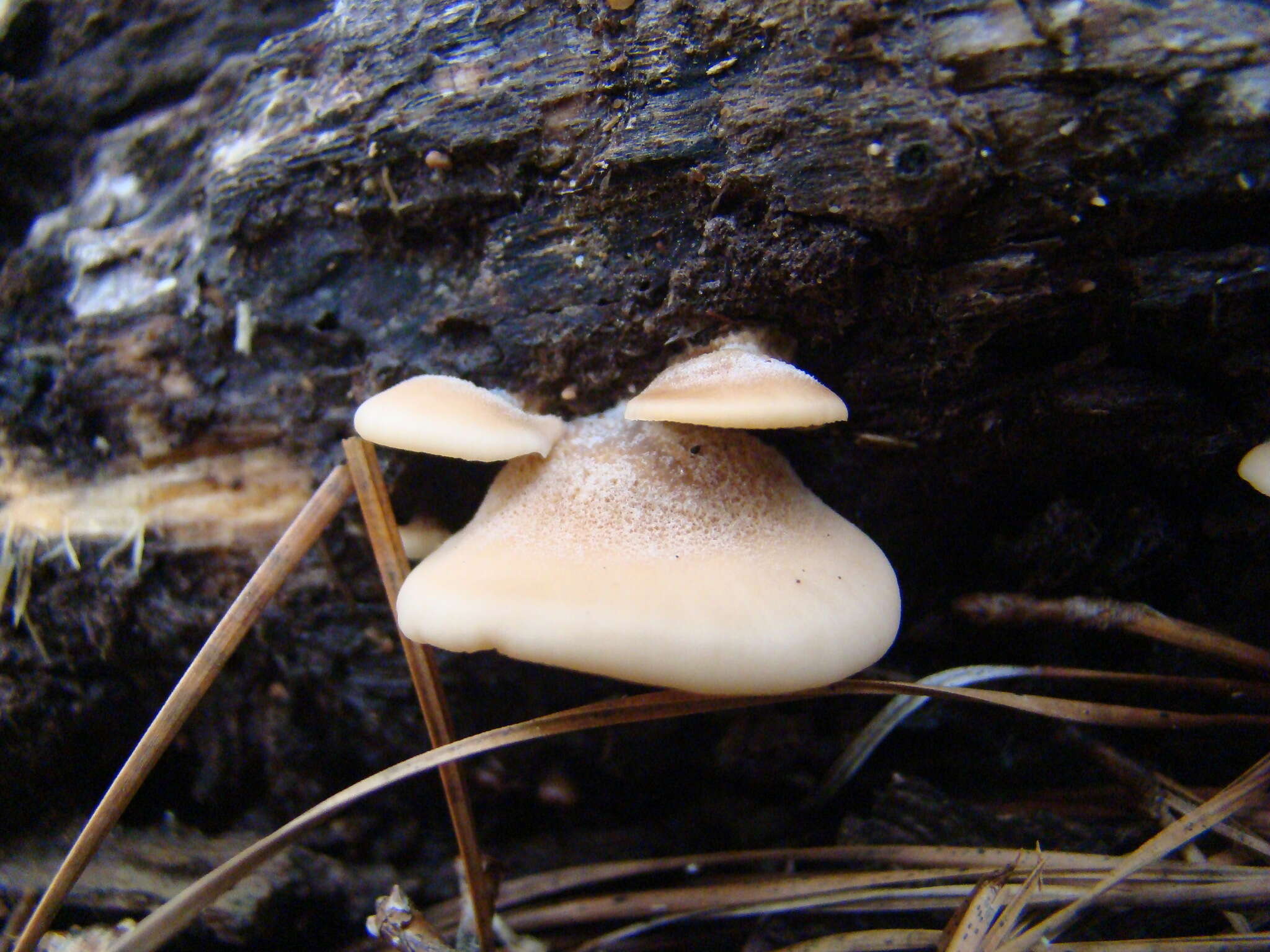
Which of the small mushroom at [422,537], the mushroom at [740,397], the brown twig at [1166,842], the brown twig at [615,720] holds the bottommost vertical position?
the brown twig at [1166,842]

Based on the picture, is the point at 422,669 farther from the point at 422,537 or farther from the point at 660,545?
the point at 660,545

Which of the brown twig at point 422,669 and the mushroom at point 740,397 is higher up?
the mushroom at point 740,397

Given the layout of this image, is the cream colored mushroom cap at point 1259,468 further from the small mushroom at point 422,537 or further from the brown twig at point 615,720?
the small mushroom at point 422,537

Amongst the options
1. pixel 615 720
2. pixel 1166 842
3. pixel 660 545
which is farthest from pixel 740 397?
pixel 1166 842

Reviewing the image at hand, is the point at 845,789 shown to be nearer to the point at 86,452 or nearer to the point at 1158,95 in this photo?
the point at 1158,95

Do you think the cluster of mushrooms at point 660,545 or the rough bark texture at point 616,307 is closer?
the cluster of mushrooms at point 660,545

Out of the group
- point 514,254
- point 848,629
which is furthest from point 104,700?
point 848,629

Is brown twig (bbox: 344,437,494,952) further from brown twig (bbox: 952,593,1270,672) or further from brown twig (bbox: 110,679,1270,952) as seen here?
brown twig (bbox: 952,593,1270,672)

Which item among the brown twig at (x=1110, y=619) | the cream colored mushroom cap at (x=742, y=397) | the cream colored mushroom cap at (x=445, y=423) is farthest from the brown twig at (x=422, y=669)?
the brown twig at (x=1110, y=619)
